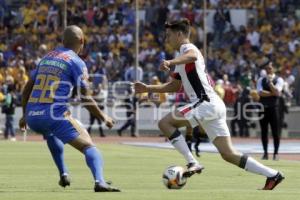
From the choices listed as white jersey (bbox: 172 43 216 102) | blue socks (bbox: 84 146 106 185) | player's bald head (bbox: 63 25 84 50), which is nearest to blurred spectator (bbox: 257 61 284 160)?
white jersey (bbox: 172 43 216 102)

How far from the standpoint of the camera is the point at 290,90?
37.8m

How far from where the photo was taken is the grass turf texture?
12758 millimetres

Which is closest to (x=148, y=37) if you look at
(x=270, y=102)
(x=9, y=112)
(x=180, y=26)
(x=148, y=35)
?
(x=148, y=35)

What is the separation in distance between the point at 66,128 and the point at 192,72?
1968 millimetres

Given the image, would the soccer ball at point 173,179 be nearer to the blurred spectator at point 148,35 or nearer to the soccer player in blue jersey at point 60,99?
the soccer player in blue jersey at point 60,99

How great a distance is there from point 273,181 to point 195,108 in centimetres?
141

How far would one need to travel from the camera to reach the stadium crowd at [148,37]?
1599 inches

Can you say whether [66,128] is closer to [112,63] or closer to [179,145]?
[179,145]

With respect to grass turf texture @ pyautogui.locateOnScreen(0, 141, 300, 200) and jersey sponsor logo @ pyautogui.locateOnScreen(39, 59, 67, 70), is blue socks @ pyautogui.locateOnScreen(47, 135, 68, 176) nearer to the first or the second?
grass turf texture @ pyautogui.locateOnScreen(0, 141, 300, 200)

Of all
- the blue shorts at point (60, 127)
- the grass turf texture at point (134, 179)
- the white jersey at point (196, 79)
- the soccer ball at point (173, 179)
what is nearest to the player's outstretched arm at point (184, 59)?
the white jersey at point (196, 79)

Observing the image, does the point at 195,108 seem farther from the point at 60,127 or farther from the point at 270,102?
the point at 270,102

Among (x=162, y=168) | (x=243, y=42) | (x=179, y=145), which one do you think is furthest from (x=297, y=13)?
(x=179, y=145)

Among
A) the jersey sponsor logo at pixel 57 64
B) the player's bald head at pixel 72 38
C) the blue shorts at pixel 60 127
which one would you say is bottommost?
the blue shorts at pixel 60 127

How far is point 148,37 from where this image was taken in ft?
143
